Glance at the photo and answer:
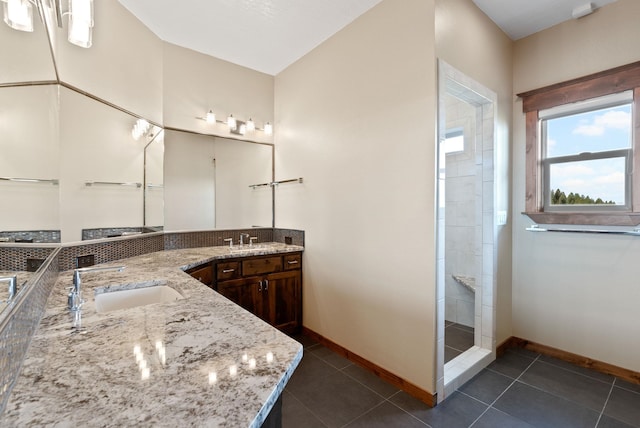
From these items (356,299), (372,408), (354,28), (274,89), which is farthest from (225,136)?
(372,408)

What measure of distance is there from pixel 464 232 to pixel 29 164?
3615mm

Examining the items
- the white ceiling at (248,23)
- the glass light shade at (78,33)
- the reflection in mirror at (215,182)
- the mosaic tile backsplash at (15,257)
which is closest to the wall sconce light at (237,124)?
the reflection in mirror at (215,182)

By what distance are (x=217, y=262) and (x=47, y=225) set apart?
3.84 feet

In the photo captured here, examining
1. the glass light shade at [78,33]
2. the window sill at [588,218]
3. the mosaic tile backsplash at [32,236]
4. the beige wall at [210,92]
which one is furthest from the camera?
the beige wall at [210,92]

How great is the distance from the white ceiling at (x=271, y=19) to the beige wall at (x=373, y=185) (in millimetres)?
189

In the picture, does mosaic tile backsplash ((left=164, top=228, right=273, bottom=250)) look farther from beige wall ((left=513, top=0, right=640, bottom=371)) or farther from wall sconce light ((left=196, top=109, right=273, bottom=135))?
beige wall ((left=513, top=0, right=640, bottom=371))

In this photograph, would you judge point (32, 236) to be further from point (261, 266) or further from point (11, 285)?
point (261, 266)

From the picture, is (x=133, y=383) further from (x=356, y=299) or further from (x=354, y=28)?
(x=354, y=28)

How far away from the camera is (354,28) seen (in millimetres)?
2477

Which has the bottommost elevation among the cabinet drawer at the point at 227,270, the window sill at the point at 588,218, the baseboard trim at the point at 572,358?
the baseboard trim at the point at 572,358

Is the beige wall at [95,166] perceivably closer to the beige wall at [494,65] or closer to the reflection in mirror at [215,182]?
the reflection in mirror at [215,182]

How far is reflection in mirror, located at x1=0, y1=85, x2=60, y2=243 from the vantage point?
1.17 meters

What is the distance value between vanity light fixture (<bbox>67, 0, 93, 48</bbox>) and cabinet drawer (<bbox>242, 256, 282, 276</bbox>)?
197 centimetres

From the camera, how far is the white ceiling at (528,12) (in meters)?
2.23
